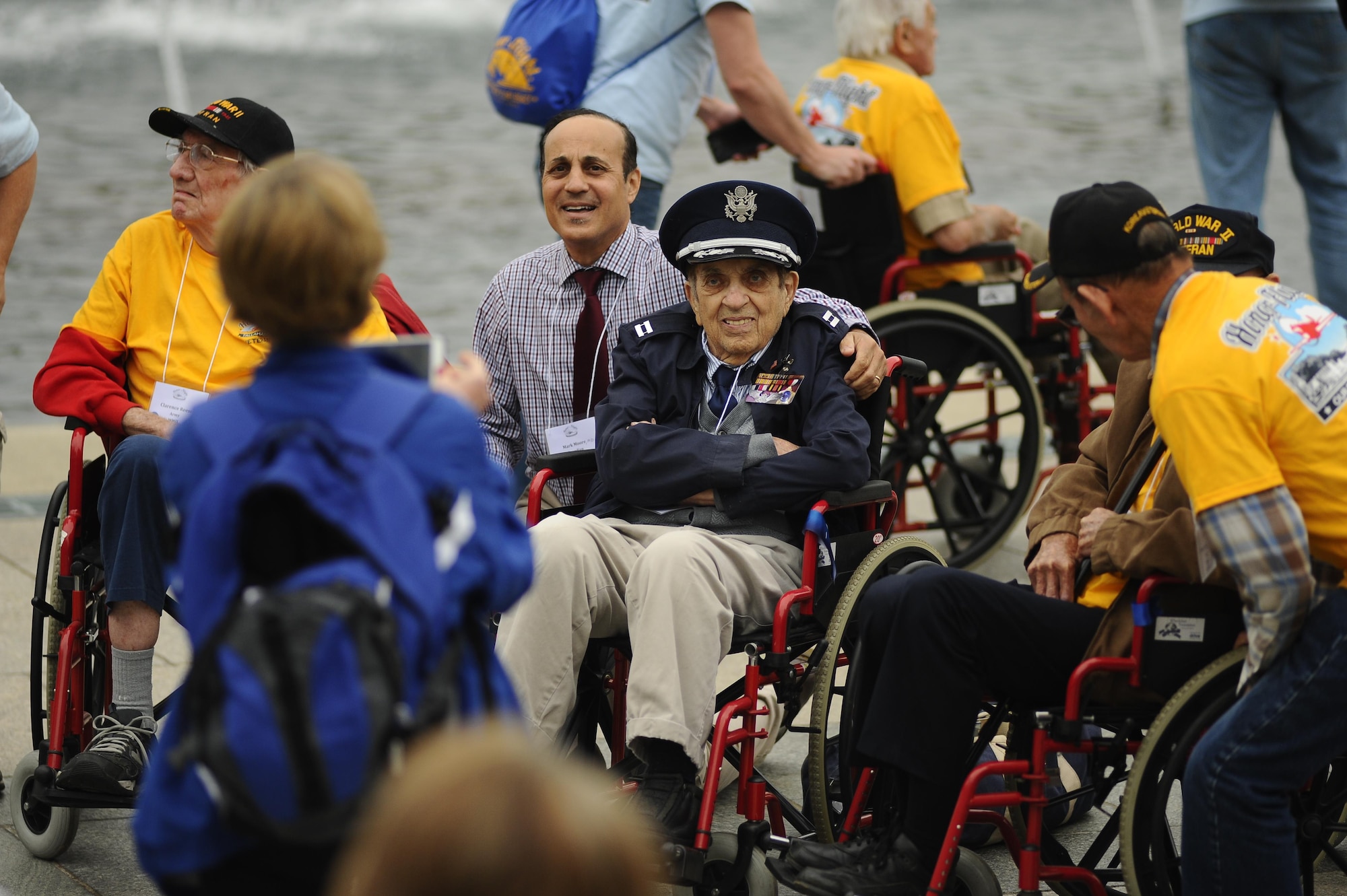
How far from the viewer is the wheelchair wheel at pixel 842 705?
2799mm

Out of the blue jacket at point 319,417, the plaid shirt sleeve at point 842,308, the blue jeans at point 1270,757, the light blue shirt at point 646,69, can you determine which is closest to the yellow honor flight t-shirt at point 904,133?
the light blue shirt at point 646,69

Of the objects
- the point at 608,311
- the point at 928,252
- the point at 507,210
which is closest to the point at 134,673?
the point at 608,311

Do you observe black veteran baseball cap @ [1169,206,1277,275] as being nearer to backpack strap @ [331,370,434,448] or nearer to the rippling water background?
backpack strap @ [331,370,434,448]

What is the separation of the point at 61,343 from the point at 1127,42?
1734 cm

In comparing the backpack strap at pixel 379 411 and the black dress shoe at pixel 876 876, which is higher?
the backpack strap at pixel 379 411

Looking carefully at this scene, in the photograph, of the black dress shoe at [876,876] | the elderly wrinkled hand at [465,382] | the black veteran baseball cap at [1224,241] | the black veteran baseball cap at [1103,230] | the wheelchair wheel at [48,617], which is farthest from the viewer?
the wheelchair wheel at [48,617]

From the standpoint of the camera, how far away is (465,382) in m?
1.87

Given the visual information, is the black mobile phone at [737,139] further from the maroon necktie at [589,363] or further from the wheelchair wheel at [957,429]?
the maroon necktie at [589,363]

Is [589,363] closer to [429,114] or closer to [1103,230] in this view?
[1103,230]

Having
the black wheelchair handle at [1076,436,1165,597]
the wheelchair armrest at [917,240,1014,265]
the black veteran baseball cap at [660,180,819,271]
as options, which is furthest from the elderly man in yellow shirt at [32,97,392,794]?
the wheelchair armrest at [917,240,1014,265]

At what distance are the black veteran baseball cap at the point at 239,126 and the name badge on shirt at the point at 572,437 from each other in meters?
0.81

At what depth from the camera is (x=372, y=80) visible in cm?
1678

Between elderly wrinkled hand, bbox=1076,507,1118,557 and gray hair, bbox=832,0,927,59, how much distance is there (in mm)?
2433

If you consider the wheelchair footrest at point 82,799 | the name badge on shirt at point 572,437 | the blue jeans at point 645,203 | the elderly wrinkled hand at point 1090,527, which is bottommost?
the wheelchair footrest at point 82,799
